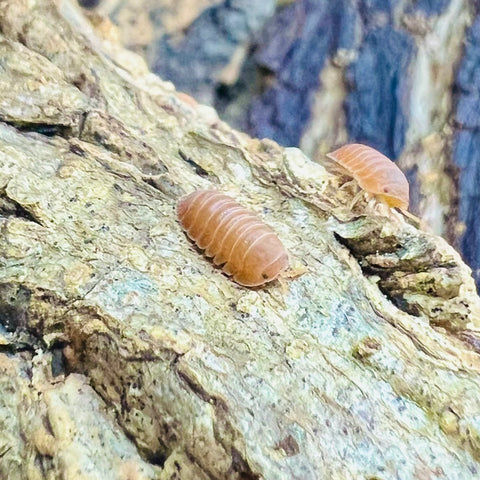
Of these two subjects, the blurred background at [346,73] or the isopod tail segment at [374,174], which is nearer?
the isopod tail segment at [374,174]

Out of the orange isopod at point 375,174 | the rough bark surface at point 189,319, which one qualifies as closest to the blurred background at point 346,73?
the orange isopod at point 375,174

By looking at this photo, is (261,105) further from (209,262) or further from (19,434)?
(19,434)

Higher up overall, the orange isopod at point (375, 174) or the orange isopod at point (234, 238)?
the orange isopod at point (375, 174)

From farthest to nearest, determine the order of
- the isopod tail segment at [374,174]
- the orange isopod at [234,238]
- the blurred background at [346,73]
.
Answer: the blurred background at [346,73] → the isopod tail segment at [374,174] → the orange isopod at [234,238]

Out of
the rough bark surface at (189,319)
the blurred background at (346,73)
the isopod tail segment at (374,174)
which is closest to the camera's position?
the rough bark surface at (189,319)

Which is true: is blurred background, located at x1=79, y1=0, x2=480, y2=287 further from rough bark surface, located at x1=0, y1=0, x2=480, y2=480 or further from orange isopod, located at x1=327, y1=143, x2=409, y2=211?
rough bark surface, located at x1=0, y1=0, x2=480, y2=480

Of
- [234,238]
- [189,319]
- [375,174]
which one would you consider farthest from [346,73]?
[189,319]

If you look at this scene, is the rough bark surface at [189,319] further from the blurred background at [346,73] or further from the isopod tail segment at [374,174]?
the blurred background at [346,73]
